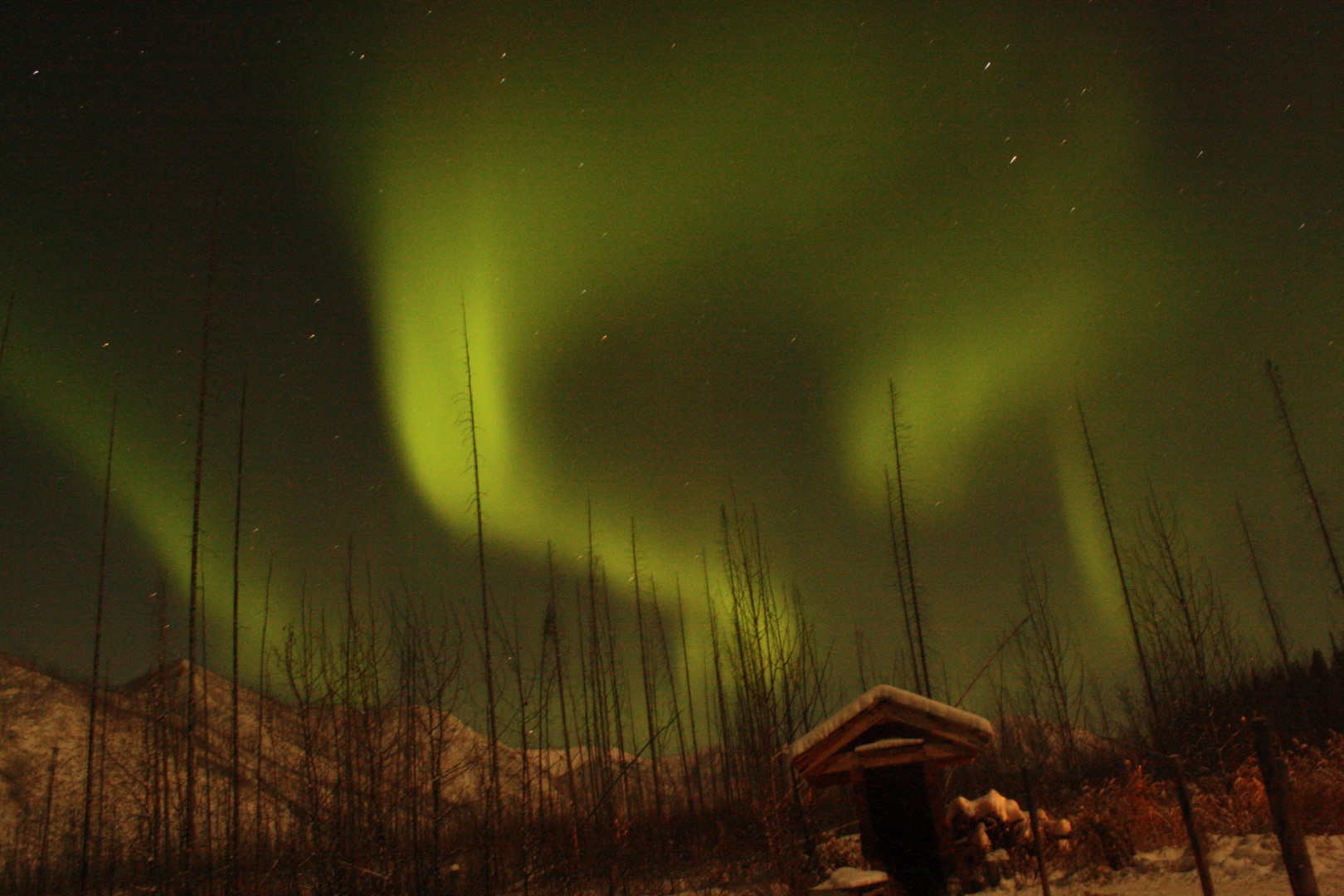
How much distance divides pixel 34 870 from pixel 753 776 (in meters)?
42.0

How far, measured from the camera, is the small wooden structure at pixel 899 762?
9.98 metres

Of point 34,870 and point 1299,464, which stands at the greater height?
point 1299,464

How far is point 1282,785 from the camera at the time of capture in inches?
224

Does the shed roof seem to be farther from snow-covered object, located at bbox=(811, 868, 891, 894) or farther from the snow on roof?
snow-covered object, located at bbox=(811, 868, 891, 894)

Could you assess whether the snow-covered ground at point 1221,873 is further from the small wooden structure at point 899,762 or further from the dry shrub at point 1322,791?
the small wooden structure at point 899,762

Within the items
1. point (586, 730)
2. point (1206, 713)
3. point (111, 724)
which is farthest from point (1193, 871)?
point (111, 724)

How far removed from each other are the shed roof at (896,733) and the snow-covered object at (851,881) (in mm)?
1573

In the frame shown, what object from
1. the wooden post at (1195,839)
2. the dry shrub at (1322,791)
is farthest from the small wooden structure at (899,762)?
the dry shrub at (1322,791)

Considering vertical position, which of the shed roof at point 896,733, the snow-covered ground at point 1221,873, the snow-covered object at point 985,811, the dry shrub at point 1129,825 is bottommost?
the snow-covered ground at point 1221,873

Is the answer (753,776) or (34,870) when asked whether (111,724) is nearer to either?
(34,870)

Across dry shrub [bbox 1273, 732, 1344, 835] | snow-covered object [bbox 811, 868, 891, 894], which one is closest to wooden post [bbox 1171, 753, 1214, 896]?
dry shrub [bbox 1273, 732, 1344, 835]

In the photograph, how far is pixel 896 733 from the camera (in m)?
10.2

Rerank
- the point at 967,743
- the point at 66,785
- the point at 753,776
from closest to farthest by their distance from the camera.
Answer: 1. the point at 967,743
2. the point at 753,776
3. the point at 66,785

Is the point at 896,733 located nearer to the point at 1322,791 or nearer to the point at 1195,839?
the point at 1195,839
